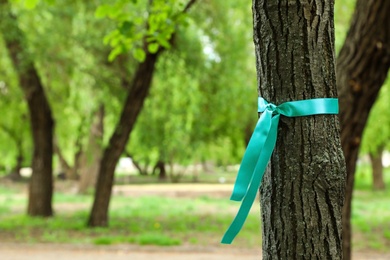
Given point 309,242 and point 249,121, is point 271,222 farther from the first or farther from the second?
point 249,121

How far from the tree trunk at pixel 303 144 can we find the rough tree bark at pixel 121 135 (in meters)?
9.29

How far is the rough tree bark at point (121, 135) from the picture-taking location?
11.2 metres

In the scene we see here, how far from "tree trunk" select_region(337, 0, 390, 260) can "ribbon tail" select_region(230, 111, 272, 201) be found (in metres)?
3.07

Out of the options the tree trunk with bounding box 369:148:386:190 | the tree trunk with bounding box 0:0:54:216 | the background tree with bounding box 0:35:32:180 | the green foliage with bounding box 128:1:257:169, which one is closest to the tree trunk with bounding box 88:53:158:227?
the green foliage with bounding box 128:1:257:169

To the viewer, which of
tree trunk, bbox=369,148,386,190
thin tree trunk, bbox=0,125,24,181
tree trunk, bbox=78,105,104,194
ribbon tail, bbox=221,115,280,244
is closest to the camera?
ribbon tail, bbox=221,115,280,244

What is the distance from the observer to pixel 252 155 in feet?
6.07

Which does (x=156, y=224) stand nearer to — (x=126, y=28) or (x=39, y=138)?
(x=39, y=138)

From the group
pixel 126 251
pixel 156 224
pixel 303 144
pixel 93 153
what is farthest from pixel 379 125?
pixel 303 144

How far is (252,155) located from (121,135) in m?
9.81

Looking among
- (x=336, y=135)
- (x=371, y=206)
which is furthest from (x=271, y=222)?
(x=371, y=206)

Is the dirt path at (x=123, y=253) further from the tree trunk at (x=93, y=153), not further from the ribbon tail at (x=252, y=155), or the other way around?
the tree trunk at (x=93, y=153)

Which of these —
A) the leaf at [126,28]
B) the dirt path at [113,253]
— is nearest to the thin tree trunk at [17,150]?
the dirt path at [113,253]

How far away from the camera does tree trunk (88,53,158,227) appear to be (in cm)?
1121

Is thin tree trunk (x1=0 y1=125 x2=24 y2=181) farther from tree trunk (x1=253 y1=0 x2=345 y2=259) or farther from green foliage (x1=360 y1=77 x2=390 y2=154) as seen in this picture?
tree trunk (x1=253 y1=0 x2=345 y2=259)
